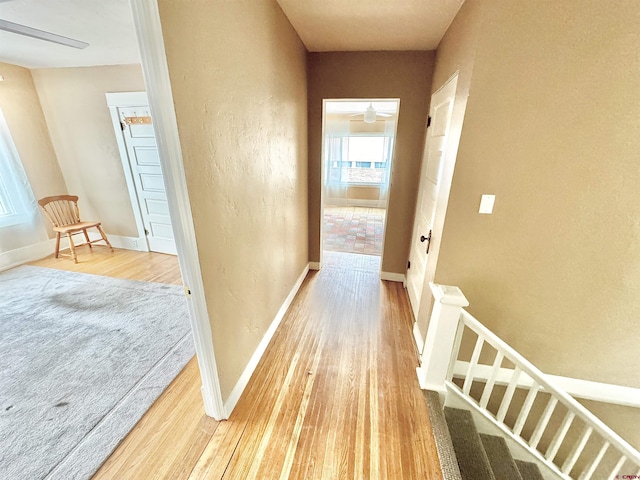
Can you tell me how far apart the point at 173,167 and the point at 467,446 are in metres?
2.23

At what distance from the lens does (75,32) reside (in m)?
2.23

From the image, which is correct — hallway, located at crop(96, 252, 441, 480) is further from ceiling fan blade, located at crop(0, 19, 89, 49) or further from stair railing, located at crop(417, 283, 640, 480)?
ceiling fan blade, located at crop(0, 19, 89, 49)

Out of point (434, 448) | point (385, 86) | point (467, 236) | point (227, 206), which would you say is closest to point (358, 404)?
point (434, 448)

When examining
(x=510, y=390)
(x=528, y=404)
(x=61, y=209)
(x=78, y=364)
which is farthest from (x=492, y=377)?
(x=61, y=209)

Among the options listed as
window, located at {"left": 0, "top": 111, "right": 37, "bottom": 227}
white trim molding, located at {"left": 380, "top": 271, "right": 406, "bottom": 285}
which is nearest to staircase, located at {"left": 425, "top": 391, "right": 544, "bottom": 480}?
white trim molding, located at {"left": 380, "top": 271, "right": 406, "bottom": 285}

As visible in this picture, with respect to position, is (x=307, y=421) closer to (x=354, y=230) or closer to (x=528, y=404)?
(x=528, y=404)

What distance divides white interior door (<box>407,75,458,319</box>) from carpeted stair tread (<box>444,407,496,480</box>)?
0.79 meters

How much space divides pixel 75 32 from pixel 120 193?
79.6 inches

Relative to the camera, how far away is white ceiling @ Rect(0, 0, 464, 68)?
1.77 m

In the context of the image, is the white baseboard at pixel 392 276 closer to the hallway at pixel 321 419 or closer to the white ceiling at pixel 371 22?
the hallway at pixel 321 419

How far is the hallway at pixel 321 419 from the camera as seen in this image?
1.30m

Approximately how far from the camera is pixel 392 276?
326cm

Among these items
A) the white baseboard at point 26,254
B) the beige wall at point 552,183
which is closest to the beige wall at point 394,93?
the beige wall at point 552,183

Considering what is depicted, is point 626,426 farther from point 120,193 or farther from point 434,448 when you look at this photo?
point 120,193
